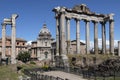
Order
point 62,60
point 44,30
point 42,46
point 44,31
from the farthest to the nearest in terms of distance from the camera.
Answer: point 44,30
point 44,31
point 42,46
point 62,60

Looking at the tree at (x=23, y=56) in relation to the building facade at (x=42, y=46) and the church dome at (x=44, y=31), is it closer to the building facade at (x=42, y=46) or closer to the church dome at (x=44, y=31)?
the building facade at (x=42, y=46)

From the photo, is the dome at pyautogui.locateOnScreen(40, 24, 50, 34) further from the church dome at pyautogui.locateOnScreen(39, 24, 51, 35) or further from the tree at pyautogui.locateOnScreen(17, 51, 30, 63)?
the tree at pyautogui.locateOnScreen(17, 51, 30, 63)

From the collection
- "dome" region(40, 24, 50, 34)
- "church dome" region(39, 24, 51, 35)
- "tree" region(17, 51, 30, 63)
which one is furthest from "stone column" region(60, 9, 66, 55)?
"dome" region(40, 24, 50, 34)

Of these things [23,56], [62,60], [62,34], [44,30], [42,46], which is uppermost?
[44,30]

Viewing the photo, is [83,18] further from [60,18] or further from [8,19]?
[8,19]

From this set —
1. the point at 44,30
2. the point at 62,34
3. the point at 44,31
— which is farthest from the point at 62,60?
the point at 44,30

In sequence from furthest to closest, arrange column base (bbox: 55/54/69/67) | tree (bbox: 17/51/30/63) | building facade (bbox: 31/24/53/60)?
building facade (bbox: 31/24/53/60), tree (bbox: 17/51/30/63), column base (bbox: 55/54/69/67)

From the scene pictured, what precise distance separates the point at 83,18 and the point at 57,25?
16.6 feet

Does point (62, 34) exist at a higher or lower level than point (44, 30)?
lower

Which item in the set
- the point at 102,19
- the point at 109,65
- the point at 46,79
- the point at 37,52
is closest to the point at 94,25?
the point at 102,19

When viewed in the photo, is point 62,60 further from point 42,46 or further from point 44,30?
point 44,30

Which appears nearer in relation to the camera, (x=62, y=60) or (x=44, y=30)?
(x=62, y=60)

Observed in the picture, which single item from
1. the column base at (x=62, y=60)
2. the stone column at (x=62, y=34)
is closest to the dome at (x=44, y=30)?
the stone column at (x=62, y=34)

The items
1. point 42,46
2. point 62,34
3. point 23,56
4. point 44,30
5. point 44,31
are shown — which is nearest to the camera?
point 62,34
